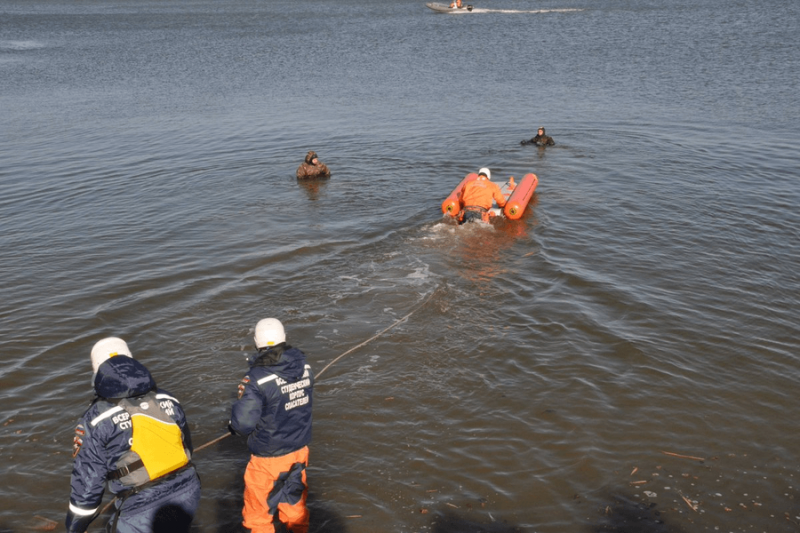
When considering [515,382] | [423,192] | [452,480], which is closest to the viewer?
[452,480]

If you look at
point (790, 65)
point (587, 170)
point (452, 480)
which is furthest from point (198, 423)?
point (790, 65)

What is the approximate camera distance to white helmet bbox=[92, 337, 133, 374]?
4.41 meters

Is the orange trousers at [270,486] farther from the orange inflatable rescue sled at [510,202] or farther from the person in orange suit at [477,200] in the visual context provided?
the orange inflatable rescue sled at [510,202]

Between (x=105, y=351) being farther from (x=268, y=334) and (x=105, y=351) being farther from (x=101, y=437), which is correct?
(x=268, y=334)

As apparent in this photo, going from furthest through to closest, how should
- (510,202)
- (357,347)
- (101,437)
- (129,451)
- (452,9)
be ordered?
(452,9)
(510,202)
(357,347)
(129,451)
(101,437)

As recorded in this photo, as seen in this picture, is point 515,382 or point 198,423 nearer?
point 198,423

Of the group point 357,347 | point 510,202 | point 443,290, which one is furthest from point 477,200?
point 357,347

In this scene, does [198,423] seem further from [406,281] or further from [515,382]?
[406,281]

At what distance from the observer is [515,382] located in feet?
26.9

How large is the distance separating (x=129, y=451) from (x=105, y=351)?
0.68 m

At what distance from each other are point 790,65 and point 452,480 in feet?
95.6

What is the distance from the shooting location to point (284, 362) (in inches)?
200

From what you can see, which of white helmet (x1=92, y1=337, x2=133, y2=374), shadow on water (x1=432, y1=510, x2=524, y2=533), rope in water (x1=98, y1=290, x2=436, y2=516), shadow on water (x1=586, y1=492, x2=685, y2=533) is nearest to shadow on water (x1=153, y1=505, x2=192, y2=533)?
white helmet (x1=92, y1=337, x2=133, y2=374)

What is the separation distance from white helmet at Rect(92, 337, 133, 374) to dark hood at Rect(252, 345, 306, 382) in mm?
978
